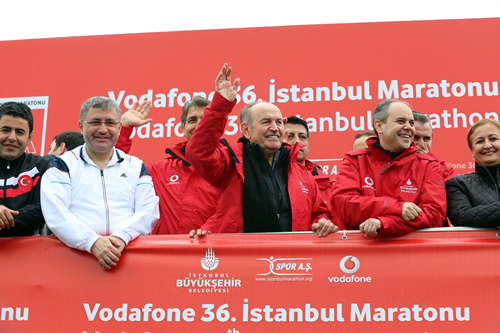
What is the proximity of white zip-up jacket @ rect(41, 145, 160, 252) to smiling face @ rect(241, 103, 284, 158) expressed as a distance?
2.52ft

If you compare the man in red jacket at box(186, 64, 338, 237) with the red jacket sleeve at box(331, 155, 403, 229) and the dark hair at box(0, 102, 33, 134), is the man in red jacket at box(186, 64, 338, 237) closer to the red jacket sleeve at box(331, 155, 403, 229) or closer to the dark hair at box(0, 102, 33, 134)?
the red jacket sleeve at box(331, 155, 403, 229)

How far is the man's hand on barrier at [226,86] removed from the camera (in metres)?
3.53

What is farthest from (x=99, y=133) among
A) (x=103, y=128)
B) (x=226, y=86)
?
(x=226, y=86)

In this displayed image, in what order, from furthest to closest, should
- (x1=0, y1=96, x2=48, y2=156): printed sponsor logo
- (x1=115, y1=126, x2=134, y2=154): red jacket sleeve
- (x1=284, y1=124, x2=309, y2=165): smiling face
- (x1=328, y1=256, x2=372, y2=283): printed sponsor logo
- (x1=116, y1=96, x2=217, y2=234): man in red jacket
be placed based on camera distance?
(x1=0, y1=96, x2=48, y2=156): printed sponsor logo < (x1=284, y1=124, x2=309, y2=165): smiling face < (x1=115, y1=126, x2=134, y2=154): red jacket sleeve < (x1=116, y1=96, x2=217, y2=234): man in red jacket < (x1=328, y1=256, x2=372, y2=283): printed sponsor logo

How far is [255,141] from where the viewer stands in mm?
3926

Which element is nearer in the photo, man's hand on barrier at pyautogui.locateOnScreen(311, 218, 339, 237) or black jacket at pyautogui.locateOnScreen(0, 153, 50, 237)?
man's hand on barrier at pyautogui.locateOnScreen(311, 218, 339, 237)

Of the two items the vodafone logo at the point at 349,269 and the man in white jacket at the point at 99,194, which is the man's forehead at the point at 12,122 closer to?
the man in white jacket at the point at 99,194

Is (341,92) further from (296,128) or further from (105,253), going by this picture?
(105,253)

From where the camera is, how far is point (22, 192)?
364 centimetres

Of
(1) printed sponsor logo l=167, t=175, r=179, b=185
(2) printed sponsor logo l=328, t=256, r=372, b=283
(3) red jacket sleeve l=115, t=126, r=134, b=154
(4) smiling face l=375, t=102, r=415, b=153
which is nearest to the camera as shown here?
(2) printed sponsor logo l=328, t=256, r=372, b=283

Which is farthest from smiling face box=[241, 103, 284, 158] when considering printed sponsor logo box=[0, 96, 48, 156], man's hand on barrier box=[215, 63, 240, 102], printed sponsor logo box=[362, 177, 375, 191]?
printed sponsor logo box=[0, 96, 48, 156]

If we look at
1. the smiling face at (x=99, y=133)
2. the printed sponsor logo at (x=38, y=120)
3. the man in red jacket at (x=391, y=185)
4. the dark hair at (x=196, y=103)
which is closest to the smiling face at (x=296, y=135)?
the dark hair at (x=196, y=103)

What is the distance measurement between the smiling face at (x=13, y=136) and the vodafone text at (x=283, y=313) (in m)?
1.13

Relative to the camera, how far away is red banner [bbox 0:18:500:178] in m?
6.38
